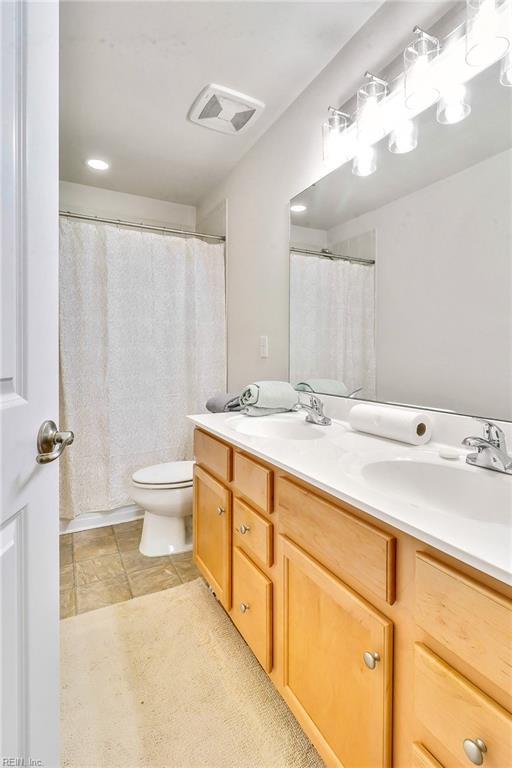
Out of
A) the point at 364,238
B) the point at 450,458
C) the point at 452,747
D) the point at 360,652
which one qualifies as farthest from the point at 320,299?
the point at 452,747

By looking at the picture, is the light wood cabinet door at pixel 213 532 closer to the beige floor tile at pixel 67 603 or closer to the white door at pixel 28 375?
the beige floor tile at pixel 67 603

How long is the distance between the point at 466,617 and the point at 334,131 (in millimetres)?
1707

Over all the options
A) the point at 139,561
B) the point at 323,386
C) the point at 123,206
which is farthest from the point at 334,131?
the point at 139,561

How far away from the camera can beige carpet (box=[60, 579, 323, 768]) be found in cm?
98

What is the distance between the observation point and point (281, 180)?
1.88m

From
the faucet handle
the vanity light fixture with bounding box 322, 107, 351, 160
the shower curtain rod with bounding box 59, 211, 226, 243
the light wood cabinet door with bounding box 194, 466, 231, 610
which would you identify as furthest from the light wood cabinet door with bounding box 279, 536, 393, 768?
the shower curtain rod with bounding box 59, 211, 226, 243

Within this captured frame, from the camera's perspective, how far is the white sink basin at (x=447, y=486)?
785mm

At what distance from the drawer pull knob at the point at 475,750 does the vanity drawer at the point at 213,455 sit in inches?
35.4

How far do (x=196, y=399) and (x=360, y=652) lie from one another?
200 centimetres

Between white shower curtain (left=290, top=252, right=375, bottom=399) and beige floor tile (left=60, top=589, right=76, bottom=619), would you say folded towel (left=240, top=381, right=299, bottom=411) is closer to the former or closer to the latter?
white shower curtain (left=290, top=252, right=375, bottom=399)

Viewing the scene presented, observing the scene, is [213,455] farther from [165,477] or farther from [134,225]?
[134,225]

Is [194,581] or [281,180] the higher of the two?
[281,180]

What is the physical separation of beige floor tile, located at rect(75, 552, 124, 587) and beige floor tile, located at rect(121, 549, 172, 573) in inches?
1.2

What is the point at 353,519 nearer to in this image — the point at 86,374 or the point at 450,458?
the point at 450,458
